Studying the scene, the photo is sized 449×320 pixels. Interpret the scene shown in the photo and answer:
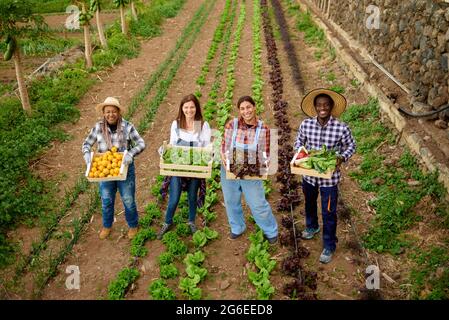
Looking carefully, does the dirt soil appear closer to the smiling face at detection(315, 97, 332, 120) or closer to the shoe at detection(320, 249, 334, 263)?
the shoe at detection(320, 249, 334, 263)

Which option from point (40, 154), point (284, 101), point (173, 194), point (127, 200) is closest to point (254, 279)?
point (173, 194)

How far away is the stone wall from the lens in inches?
279

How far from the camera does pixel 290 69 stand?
1249 centimetres

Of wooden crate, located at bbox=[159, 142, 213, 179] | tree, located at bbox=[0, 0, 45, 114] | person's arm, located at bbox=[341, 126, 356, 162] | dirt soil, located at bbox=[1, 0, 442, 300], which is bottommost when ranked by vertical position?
dirt soil, located at bbox=[1, 0, 442, 300]

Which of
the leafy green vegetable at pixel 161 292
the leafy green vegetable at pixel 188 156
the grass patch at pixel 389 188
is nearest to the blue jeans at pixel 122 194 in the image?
the leafy green vegetable at pixel 188 156

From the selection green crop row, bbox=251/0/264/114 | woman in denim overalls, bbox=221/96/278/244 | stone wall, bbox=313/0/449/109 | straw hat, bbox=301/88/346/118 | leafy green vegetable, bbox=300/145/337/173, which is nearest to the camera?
leafy green vegetable, bbox=300/145/337/173

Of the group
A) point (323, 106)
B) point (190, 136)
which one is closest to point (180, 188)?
point (190, 136)

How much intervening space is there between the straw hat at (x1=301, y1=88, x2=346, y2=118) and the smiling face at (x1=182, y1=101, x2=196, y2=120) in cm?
139

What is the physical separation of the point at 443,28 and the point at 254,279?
5473 millimetres

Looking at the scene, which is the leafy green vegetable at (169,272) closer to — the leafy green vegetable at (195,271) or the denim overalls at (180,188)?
the leafy green vegetable at (195,271)

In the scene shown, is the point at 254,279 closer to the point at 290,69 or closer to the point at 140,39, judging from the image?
the point at 290,69

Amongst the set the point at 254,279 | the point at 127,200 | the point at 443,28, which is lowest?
the point at 254,279

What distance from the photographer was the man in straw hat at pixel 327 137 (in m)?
4.85

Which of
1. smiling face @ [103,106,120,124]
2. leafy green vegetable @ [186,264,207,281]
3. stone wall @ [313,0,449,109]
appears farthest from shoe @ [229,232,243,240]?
stone wall @ [313,0,449,109]
